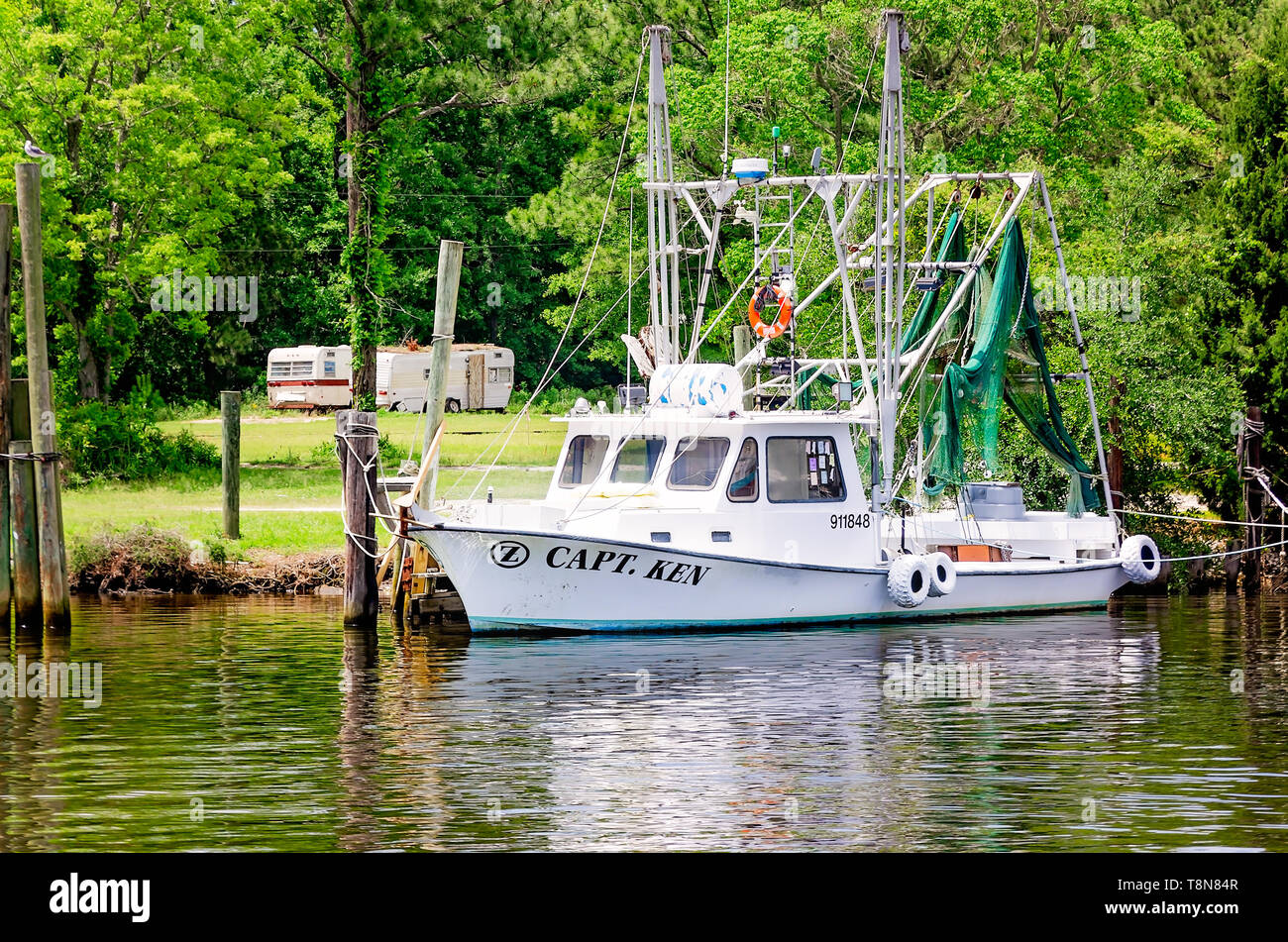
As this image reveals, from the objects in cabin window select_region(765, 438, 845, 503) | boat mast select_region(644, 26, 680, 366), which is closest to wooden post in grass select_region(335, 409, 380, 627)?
boat mast select_region(644, 26, 680, 366)

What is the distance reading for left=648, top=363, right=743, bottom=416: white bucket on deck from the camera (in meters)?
26.3

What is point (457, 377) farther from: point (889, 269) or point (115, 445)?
point (889, 269)

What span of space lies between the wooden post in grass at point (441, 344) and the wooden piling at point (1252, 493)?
46.2 ft

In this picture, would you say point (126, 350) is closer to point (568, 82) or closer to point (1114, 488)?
point (568, 82)

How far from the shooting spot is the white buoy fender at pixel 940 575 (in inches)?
1042

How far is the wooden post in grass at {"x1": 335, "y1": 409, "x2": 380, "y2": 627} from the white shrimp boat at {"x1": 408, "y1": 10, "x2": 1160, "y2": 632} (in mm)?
885

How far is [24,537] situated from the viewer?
23.7 meters

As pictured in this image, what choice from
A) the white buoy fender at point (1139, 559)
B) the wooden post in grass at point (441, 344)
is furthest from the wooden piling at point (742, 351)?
the white buoy fender at point (1139, 559)

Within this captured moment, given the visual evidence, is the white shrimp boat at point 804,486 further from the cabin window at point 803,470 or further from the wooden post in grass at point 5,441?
the wooden post in grass at point 5,441

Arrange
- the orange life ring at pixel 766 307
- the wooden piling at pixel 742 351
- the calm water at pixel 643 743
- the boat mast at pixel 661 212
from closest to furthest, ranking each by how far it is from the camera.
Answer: the calm water at pixel 643 743 → the orange life ring at pixel 766 307 → the boat mast at pixel 661 212 → the wooden piling at pixel 742 351

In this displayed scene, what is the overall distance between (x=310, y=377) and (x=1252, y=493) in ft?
109

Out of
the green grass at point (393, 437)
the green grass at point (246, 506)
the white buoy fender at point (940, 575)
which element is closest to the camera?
the white buoy fender at point (940, 575)
